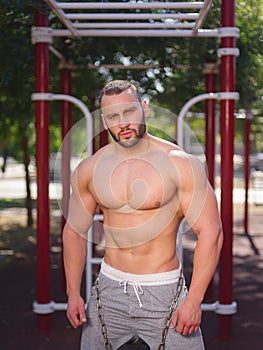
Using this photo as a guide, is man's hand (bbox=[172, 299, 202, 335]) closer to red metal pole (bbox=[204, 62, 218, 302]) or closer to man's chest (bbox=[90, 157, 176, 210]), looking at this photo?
man's chest (bbox=[90, 157, 176, 210])

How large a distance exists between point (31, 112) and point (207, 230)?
681 centimetres

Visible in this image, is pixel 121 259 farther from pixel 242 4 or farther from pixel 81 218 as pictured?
pixel 242 4

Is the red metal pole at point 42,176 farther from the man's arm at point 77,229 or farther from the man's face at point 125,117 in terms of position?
the man's face at point 125,117

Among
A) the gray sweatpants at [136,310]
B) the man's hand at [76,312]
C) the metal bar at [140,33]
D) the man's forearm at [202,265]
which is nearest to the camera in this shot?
the man's forearm at [202,265]

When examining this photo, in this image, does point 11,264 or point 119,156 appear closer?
point 119,156

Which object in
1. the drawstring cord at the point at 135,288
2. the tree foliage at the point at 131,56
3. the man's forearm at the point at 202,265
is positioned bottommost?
the drawstring cord at the point at 135,288

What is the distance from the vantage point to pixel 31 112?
909cm

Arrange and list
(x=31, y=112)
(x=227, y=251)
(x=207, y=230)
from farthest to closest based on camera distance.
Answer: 1. (x=31, y=112)
2. (x=227, y=251)
3. (x=207, y=230)

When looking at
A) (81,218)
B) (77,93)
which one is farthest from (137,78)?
(81,218)

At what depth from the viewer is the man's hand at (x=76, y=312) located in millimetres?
2807

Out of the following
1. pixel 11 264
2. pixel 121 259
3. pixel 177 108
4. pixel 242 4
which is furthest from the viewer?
pixel 177 108

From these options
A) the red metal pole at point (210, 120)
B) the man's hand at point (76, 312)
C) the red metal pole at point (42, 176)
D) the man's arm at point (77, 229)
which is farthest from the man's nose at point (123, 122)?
the red metal pole at point (210, 120)

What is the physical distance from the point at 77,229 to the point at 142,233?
0.35 metres

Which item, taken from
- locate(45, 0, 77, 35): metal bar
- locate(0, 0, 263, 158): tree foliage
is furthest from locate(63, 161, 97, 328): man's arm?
locate(0, 0, 263, 158): tree foliage
